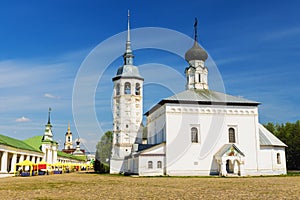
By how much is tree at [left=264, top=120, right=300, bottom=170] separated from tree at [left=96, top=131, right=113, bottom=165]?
2727 centimetres

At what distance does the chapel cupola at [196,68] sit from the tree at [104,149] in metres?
15.3

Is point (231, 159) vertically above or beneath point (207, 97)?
beneath

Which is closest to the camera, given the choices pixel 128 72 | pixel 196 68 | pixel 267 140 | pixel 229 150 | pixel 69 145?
pixel 229 150

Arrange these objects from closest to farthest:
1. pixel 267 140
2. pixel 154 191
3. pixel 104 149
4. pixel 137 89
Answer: pixel 154 191
pixel 267 140
pixel 137 89
pixel 104 149

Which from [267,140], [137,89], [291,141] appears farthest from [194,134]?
[291,141]

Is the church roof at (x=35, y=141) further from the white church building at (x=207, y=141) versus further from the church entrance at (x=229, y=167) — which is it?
the church entrance at (x=229, y=167)

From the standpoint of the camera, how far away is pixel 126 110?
4303cm

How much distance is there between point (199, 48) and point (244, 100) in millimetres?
9918

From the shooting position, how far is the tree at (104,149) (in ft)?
151

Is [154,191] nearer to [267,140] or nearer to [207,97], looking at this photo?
[207,97]

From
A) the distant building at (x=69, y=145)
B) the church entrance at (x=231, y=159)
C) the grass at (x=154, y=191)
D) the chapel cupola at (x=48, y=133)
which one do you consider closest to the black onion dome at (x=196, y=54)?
the church entrance at (x=231, y=159)

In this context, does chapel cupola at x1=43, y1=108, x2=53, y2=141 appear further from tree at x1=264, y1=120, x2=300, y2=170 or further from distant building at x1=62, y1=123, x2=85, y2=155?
distant building at x1=62, y1=123, x2=85, y2=155

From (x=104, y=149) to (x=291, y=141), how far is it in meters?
Result: 28.6

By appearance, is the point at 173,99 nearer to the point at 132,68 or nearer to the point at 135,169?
the point at 135,169
